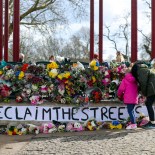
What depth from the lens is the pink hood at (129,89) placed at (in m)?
9.13

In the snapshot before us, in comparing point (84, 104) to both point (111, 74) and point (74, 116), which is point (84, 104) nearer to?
point (74, 116)

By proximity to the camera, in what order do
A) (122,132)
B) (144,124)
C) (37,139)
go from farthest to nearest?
(144,124), (122,132), (37,139)

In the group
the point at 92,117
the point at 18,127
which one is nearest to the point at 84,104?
the point at 92,117

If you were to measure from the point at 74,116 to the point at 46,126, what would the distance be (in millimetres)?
867

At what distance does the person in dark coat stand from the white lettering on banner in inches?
31.3

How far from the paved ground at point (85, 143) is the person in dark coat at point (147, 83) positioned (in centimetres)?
54

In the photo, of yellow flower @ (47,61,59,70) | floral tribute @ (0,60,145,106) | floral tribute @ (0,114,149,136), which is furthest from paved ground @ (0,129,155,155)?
yellow flower @ (47,61,59,70)

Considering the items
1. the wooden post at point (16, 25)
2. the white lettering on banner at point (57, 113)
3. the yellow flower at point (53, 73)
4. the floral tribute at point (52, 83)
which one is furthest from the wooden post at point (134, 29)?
the wooden post at point (16, 25)

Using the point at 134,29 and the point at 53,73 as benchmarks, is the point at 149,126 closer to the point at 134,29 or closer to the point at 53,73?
the point at 53,73

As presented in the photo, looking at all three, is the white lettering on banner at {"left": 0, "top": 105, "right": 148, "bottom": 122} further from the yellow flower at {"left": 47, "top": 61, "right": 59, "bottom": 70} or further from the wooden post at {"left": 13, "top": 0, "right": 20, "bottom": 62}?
the wooden post at {"left": 13, "top": 0, "right": 20, "bottom": 62}

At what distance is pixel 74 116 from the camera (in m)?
9.48

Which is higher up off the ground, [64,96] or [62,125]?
[64,96]

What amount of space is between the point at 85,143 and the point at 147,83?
2.50 metres

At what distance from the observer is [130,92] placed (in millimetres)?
9172
